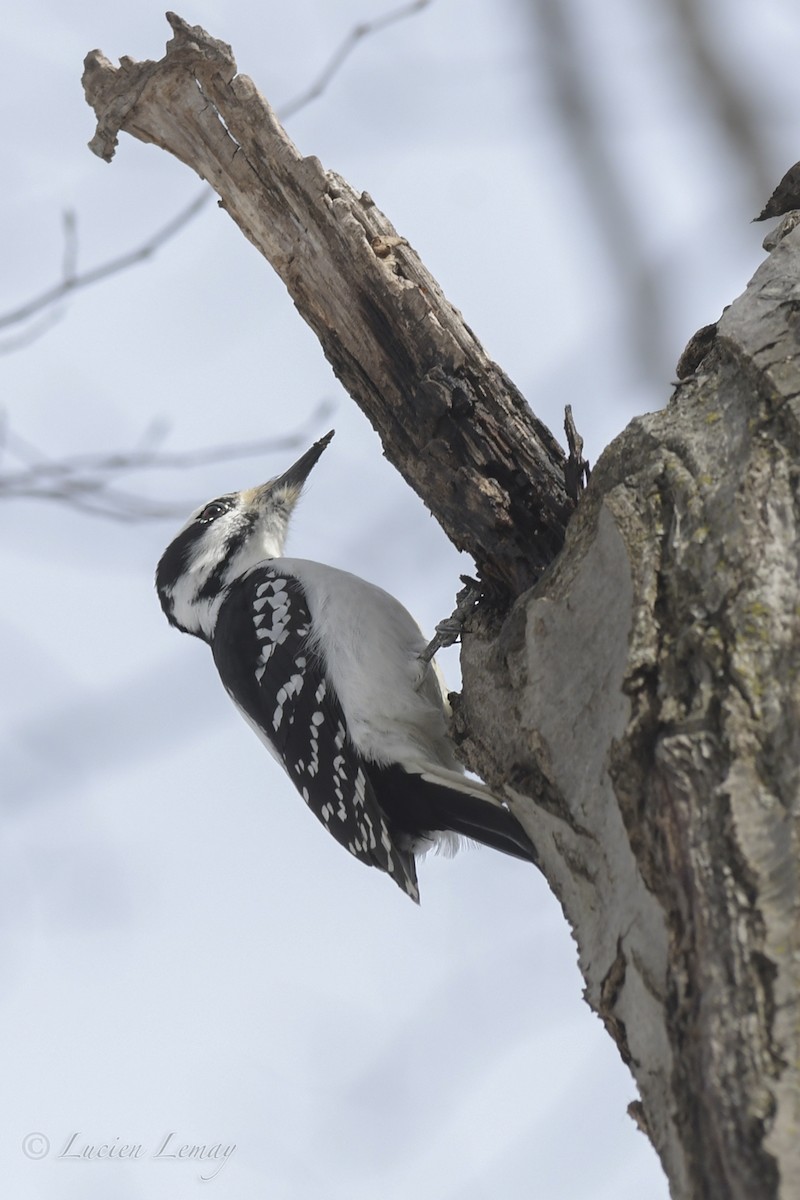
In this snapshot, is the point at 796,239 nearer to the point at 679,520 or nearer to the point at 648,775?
the point at 679,520

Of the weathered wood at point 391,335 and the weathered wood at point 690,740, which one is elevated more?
the weathered wood at point 391,335

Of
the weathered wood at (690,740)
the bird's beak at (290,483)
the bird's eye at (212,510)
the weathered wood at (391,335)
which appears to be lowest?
the weathered wood at (690,740)

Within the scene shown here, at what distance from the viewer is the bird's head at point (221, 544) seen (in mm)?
4840

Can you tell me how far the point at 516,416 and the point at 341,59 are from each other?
1.53 metres

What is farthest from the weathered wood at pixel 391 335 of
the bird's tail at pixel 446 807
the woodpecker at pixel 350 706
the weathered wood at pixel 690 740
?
the woodpecker at pixel 350 706

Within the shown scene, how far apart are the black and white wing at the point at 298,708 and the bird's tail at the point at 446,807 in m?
0.08

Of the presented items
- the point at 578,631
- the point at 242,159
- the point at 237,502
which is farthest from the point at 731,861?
the point at 237,502

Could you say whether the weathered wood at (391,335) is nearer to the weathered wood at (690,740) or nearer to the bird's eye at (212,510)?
the weathered wood at (690,740)

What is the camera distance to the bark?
1610mm

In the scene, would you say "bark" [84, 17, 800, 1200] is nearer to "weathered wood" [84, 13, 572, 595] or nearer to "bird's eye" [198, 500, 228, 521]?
"weathered wood" [84, 13, 572, 595]

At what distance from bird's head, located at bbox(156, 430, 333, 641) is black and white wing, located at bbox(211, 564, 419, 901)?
374 millimetres

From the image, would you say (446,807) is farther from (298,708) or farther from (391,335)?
(391,335)

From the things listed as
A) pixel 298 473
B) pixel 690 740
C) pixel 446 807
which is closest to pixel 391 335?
pixel 446 807

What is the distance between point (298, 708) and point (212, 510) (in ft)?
4.41
